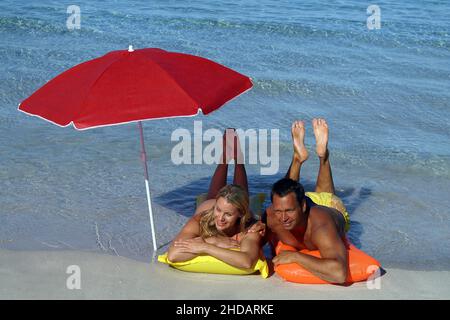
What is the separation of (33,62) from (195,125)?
369 cm

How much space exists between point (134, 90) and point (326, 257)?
1.84 metres

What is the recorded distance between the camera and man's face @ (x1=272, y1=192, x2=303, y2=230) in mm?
5656

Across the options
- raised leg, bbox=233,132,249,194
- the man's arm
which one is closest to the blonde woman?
the man's arm

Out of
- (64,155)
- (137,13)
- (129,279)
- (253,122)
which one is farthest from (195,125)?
(137,13)

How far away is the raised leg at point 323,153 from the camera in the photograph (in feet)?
23.0

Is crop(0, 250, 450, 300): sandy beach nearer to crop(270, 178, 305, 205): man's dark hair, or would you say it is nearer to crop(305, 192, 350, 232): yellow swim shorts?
crop(270, 178, 305, 205): man's dark hair

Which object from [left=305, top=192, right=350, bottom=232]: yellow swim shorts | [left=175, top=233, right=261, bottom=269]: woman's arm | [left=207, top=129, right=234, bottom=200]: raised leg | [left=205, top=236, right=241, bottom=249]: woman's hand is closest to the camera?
[left=175, top=233, right=261, bottom=269]: woman's arm

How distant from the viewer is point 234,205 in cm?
575

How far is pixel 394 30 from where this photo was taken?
15.3 meters

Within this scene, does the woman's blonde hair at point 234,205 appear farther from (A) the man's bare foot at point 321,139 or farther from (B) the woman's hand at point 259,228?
(A) the man's bare foot at point 321,139

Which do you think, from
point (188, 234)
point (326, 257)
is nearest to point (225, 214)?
point (188, 234)

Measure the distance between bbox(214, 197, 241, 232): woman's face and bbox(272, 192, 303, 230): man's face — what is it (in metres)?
0.30

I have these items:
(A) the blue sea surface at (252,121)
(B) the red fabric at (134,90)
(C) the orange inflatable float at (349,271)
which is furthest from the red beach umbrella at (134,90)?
(A) the blue sea surface at (252,121)

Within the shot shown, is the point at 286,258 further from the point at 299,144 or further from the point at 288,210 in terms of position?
the point at 299,144
